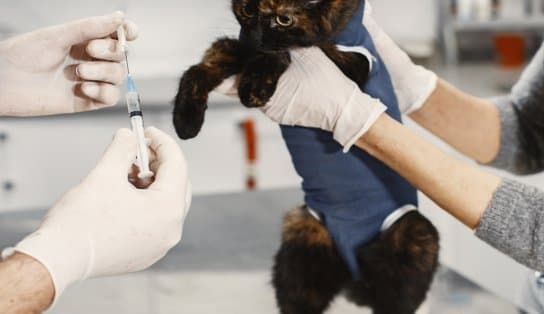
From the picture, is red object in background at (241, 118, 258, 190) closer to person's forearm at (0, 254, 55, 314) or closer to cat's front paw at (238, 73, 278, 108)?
cat's front paw at (238, 73, 278, 108)

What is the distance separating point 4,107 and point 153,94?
5.03 ft

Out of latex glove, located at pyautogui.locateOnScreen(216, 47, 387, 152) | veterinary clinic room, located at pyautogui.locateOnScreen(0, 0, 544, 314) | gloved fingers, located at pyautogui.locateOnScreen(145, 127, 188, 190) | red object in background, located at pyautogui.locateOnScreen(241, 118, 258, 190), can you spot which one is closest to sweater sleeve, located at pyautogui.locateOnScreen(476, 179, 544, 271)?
veterinary clinic room, located at pyautogui.locateOnScreen(0, 0, 544, 314)

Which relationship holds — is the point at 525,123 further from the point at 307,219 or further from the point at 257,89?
the point at 257,89

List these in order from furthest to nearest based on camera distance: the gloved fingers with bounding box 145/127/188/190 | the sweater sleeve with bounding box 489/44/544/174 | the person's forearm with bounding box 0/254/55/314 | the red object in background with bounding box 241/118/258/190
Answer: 1. the red object in background with bounding box 241/118/258/190
2. the sweater sleeve with bounding box 489/44/544/174
3. the gloved fingers with bounding box 145/127/188/190
4. the person's forearm with bounding box 0/254/55/314

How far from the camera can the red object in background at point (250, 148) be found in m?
2.87

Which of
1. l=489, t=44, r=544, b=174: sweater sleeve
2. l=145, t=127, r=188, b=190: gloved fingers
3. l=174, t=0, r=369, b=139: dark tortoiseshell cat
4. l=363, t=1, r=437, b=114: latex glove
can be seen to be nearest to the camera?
l=145, t=127, r=188, b=190: gloved fingers

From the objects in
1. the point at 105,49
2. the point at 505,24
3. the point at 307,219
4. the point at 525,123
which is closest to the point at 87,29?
the point at 105,49

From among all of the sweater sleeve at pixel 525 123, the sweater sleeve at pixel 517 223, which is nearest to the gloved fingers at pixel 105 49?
the sweater sleeve at pixel 517 223

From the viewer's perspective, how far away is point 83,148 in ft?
9.21

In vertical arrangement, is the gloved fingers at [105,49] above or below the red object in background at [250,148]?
above

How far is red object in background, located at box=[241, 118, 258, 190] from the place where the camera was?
287 cm

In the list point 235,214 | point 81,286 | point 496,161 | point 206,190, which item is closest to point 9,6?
point 206,190

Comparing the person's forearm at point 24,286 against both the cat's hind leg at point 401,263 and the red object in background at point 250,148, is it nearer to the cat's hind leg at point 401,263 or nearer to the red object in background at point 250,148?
the cat's hind leg at point 401,263

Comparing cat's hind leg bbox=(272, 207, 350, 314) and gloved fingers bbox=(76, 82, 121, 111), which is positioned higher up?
gloved fingers bbox=(76, 82, 121, 111)
